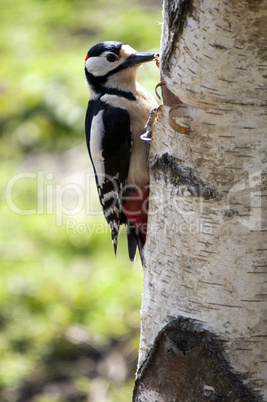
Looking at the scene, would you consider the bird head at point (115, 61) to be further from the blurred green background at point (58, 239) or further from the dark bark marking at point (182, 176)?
the blurred green background at point (58, 239)

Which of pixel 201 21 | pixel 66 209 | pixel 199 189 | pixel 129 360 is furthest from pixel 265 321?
pixel 66 209

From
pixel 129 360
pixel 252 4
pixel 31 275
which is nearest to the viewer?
pixel 252 4

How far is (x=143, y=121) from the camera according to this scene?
2.25m

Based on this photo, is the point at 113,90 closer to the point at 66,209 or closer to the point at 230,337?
the point at 230,337

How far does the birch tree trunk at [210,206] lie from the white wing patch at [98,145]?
2.72 ft

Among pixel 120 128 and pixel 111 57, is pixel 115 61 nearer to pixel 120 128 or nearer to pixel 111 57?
pixel 111 57

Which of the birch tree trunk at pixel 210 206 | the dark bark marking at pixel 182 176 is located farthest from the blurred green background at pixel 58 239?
the dark bark marking at pixel 182 176

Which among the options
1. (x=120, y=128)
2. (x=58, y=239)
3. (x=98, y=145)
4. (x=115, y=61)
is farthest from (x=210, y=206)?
(x=58, y=239)

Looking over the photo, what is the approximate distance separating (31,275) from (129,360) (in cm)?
86

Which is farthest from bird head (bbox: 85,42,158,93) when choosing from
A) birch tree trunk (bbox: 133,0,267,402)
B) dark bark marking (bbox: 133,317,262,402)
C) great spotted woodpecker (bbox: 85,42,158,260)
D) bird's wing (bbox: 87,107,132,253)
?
dark bark marking (bbox: 133,317,262,402)

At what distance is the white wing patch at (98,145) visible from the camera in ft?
7.61

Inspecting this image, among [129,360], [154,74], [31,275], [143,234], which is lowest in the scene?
[129,360]

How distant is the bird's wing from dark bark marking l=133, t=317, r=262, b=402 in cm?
99

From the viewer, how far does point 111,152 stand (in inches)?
91.8
